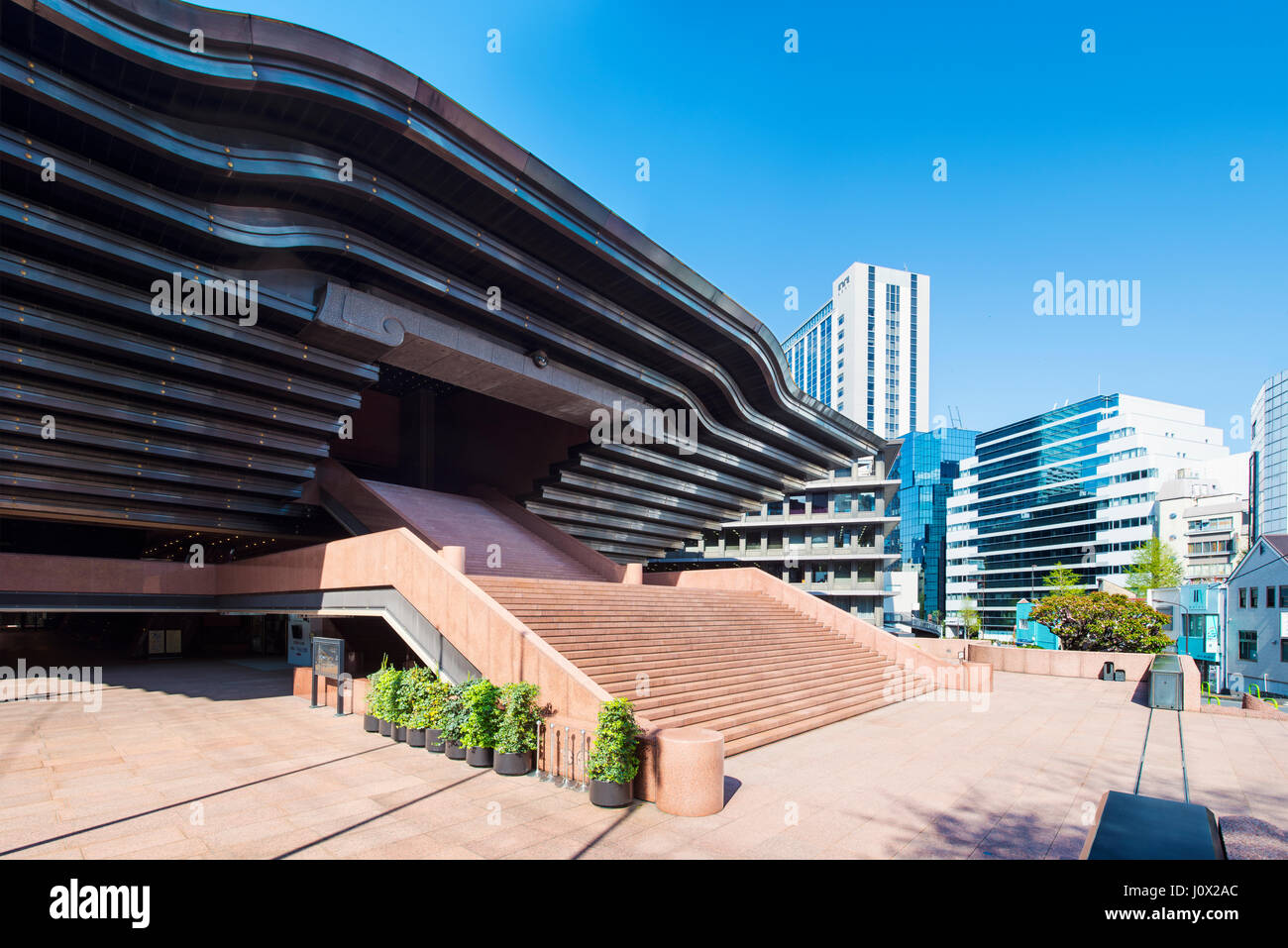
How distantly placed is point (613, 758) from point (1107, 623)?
24.2m

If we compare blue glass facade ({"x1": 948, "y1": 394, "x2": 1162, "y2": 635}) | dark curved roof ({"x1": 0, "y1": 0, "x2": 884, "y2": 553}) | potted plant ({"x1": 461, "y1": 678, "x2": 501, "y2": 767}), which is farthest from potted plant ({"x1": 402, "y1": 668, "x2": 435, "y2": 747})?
blue glass facade ({"x1": 948, "y1": 394, "x2": 1162, "y2": 635})

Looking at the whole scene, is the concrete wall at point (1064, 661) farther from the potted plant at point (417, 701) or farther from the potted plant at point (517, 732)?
the potted plant at point (417, 701)

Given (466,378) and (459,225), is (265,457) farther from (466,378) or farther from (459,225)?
(459,225)

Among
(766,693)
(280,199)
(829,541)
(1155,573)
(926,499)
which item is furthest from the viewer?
(926,499)

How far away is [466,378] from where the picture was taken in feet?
79.2

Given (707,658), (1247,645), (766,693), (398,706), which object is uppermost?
(707,658)

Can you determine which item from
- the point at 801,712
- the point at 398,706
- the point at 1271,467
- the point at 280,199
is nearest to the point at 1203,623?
the point at 1271,467

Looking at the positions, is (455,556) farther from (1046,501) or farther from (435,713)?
(1046,501)

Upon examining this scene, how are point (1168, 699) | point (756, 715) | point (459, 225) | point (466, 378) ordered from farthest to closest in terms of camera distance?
point (466, 378), point (459, 225), point (1168, 699), point (756, 715)

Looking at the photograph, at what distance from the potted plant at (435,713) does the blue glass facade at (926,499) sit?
5115 inches

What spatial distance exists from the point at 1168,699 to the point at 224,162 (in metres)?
26.5

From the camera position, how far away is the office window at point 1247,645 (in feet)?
165

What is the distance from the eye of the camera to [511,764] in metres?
10.7
